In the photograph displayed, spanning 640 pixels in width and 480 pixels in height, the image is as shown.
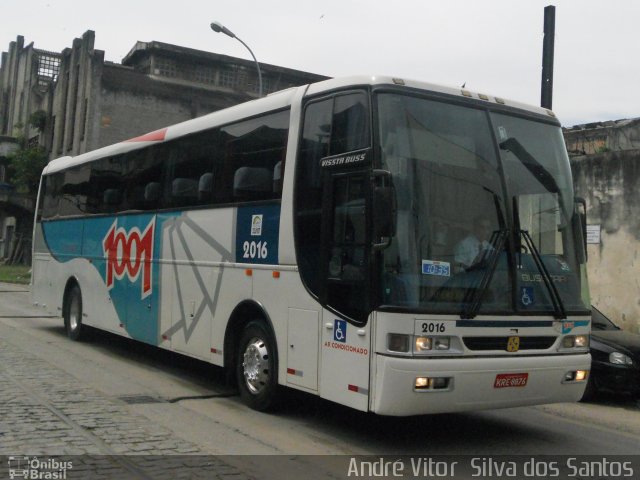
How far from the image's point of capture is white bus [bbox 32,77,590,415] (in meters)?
6.50

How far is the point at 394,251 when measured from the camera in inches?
255

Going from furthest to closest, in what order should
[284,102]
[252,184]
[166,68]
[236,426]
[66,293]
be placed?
[166,68]
[66,293]
[252,184]
[284,102]
[236,426]

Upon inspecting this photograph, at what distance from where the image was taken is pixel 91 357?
12055 millimetres

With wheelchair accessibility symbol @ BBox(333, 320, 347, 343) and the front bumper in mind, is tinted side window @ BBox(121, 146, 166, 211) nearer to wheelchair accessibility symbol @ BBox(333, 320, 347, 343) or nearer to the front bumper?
wheelchair accessibility symbol @ BBox(333, 320, 347, 343)

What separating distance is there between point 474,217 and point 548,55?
36.7 ft

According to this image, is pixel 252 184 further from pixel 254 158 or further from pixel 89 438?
pixel 89 438

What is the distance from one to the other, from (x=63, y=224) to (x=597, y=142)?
47.5 ft

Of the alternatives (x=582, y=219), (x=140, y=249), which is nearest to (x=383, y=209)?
(x=582, y=219)

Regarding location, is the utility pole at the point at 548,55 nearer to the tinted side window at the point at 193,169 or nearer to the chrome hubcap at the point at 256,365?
the tinted side window at the point at 193,169

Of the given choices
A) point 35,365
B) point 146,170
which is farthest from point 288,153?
point 35,365

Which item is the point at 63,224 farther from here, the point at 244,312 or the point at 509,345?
the point at 509,345

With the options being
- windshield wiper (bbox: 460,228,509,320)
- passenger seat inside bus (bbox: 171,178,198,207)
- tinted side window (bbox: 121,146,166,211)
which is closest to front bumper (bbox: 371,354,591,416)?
windshield wiper (bbox: 460,228,509,320)

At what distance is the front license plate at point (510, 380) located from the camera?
6.77 metres

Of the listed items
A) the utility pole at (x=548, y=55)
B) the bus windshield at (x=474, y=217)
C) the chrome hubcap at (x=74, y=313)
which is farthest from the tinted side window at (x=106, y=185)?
the utility pole at (x=548, y=55)
